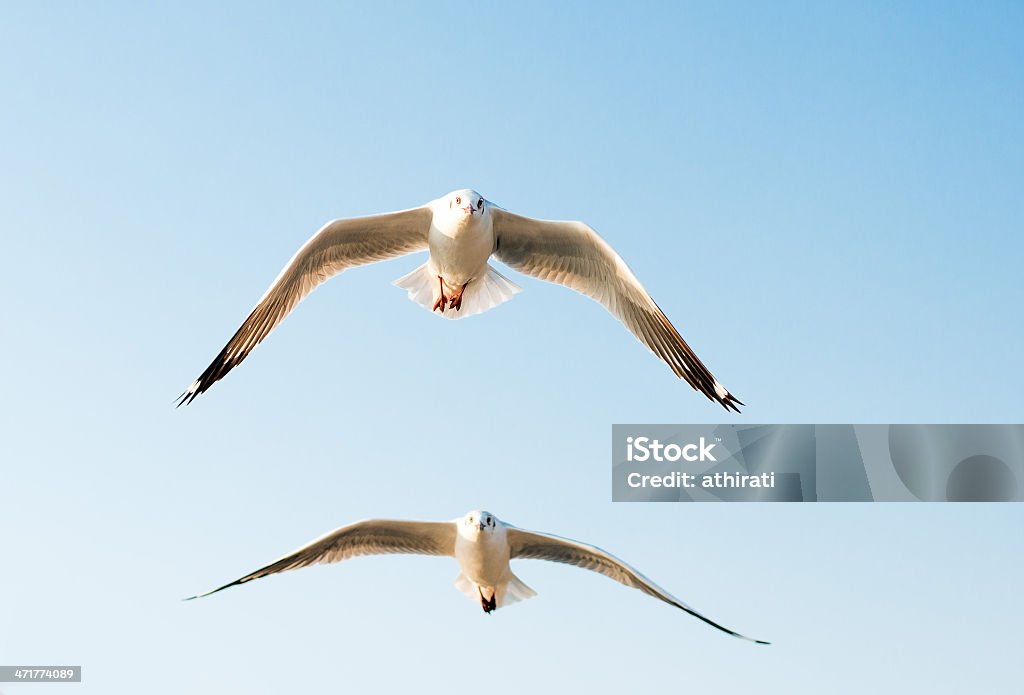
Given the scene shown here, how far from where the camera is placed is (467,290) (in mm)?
7363

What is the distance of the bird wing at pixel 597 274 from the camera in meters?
7.26

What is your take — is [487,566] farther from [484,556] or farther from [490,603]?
[490,603]

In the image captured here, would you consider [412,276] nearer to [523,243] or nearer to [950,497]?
[523,243]

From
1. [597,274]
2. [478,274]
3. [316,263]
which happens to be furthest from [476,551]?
[316,263]

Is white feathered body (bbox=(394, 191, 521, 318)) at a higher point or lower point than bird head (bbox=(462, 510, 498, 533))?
higher

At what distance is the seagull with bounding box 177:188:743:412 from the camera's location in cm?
722

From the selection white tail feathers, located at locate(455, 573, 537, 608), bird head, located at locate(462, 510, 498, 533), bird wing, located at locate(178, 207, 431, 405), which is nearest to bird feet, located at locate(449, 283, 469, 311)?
bird wing, located at locate(178, 207, 431, 405)

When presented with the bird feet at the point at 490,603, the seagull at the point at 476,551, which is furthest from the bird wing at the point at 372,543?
the bird feet at the point at 490,603

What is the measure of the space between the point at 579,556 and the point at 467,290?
143 centimetres

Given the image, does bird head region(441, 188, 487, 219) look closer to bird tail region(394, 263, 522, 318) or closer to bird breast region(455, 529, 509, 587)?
bird tail region(394, 263, 522, 318)

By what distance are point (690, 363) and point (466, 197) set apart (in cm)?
140

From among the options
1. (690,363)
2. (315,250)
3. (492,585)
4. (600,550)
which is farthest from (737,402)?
(315,250)

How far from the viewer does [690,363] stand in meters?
7.39

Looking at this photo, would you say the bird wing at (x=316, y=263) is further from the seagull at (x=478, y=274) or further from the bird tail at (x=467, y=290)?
the bird tail at (x=467, y=290)
